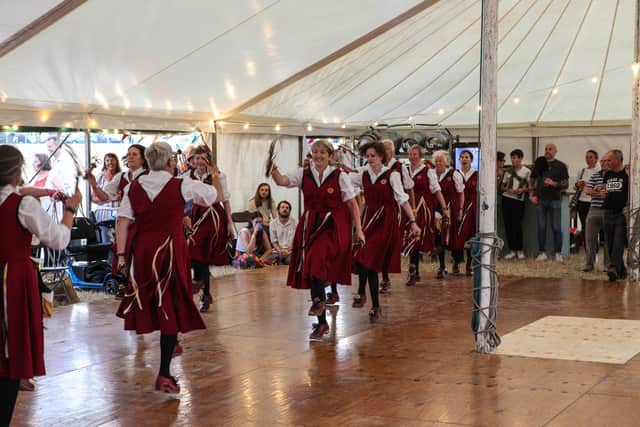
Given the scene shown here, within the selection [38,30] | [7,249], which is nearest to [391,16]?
[38,30]

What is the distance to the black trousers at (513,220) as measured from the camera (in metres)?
11.8

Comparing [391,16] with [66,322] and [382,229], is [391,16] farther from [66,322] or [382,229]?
[66,322]

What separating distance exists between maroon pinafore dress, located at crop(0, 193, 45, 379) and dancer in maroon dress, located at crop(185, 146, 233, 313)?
11.8 ft

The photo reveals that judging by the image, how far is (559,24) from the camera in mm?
11828

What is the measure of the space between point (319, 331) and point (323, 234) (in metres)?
0.67

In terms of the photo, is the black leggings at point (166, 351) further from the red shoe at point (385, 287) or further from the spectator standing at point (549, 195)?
the spectator standing at point (549, 195)

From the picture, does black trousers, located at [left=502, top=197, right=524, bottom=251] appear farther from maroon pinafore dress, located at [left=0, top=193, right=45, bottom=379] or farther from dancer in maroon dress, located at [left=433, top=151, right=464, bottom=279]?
maroon pinafore dress, located at [left=0, top=193, right=45, bottom=379]

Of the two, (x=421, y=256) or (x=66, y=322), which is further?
(x=421, y=256)

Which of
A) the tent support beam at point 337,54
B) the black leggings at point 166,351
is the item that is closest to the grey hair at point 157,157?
the black leggings at point 166,351

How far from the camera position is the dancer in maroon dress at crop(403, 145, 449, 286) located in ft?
29.9

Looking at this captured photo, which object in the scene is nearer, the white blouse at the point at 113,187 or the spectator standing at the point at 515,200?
the white blouse at the point at 113,187

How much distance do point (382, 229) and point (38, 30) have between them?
3.05 m

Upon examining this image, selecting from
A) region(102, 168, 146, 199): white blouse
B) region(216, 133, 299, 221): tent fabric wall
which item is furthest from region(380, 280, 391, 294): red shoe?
region(216, 133, 299, 221): tent fabric wall

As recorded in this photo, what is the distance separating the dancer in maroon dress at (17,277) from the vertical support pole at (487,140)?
2824 millimetres
